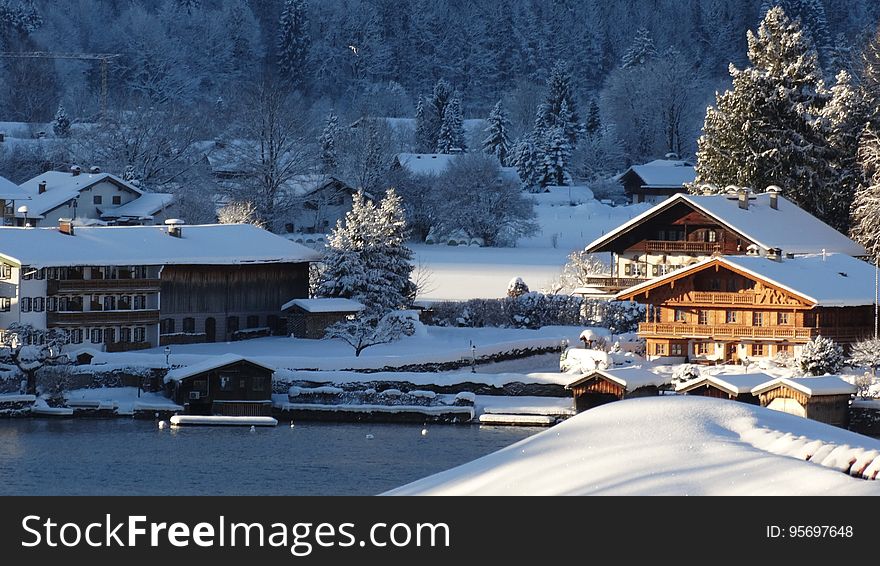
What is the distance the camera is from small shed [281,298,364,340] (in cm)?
6184

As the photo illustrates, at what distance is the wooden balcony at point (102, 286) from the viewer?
189 feet

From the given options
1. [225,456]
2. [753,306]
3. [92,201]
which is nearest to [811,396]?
[753,306]

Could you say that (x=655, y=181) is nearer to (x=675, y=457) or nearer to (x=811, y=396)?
(x=811, y=396)

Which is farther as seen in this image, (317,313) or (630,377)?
(317,313)

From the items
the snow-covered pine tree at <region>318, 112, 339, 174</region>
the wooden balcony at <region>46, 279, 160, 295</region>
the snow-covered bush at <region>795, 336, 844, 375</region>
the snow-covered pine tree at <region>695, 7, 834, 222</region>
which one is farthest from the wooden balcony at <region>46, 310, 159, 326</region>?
the snow-covered pine tree at <region>318, 112, 339, 174</region>

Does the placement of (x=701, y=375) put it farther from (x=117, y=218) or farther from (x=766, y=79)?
(x=117, y=218)

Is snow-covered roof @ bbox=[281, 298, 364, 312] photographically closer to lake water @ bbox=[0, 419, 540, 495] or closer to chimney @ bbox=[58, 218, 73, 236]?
chimney @ bbox=[58, 218, 73, 236]

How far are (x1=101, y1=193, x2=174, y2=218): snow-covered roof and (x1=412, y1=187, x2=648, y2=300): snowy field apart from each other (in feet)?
43.0

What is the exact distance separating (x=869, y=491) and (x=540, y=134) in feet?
378

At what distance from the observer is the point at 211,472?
141 feet

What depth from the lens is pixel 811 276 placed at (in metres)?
56.3

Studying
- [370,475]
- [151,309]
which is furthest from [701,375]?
[151,309]

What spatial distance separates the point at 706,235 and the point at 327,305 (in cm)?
1525

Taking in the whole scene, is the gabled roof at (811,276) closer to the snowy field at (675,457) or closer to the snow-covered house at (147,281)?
the snow-covered house at (147,281)
